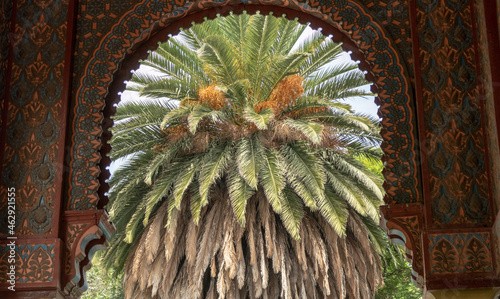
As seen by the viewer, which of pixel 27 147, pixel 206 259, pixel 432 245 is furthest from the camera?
pixel 206 259

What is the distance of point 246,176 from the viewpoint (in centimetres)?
1318

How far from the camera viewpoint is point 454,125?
6141 mm

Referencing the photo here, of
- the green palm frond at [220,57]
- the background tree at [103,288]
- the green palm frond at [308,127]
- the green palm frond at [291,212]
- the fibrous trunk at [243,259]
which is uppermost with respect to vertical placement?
the green palm frond at [220,57]

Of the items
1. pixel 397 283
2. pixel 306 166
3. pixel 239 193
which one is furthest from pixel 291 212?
pixel 397 283

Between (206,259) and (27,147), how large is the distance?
773 centimetres

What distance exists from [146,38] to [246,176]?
256 inches

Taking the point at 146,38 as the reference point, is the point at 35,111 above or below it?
below

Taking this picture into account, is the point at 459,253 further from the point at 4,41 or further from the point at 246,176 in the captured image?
the point at 246,176

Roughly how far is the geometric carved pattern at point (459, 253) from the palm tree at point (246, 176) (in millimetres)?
6951

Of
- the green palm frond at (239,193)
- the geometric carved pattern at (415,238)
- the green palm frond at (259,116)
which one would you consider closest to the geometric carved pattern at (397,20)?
the geometric carved pattern at (415,238)

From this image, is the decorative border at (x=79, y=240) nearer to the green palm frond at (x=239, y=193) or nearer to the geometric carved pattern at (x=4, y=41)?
the geometric carved pattern at (x=4, y=41)

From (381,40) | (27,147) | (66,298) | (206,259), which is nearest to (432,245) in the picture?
(381,40)

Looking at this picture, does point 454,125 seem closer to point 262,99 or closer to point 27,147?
point 27,147

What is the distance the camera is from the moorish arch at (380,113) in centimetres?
589
